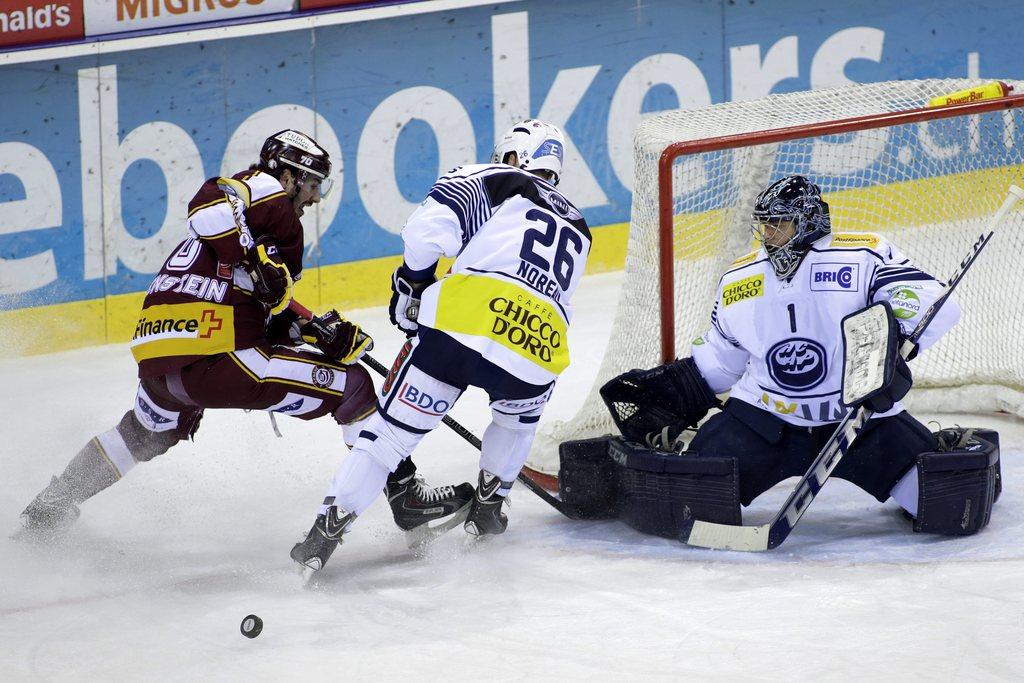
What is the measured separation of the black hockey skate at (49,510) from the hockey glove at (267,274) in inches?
30.9

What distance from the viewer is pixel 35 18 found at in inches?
227

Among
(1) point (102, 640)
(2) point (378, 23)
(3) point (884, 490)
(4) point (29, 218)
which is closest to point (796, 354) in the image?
(3) point (884, 490)

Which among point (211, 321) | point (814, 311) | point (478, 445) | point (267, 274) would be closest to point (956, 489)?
point (814, 311)

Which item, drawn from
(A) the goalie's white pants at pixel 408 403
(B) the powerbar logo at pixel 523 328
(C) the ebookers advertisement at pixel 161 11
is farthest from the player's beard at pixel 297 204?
(C) the ebookers advertisement at pixel 161 11

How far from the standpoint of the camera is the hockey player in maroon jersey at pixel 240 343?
10.4 feet

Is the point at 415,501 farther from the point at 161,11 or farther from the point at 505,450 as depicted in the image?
the point at 161,11

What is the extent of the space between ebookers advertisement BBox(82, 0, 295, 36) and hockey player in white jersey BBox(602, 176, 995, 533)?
135 inches

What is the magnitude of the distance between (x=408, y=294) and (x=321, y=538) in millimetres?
625

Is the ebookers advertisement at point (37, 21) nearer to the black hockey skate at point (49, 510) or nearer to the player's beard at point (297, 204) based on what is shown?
the player's beard at point (297, 204)

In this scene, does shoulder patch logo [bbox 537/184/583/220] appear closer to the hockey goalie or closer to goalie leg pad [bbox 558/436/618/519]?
the hockey goalie

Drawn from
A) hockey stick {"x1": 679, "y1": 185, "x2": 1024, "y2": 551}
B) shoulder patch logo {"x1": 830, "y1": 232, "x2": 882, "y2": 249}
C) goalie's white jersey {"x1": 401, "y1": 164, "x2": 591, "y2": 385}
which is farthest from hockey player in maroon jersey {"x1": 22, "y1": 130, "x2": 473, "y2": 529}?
shoulder patch logo {"x1": 830, "y1": 232, "x2": 882, "y2": 249}

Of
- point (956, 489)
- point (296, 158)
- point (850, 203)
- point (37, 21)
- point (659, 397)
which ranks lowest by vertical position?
point (956, 489)

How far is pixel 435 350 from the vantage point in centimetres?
299

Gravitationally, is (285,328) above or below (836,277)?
below
